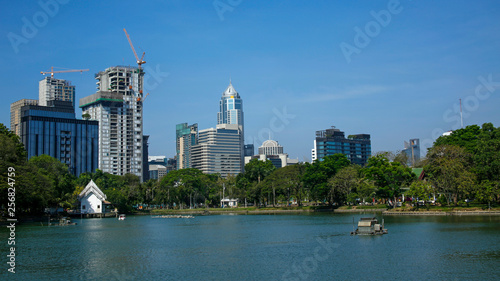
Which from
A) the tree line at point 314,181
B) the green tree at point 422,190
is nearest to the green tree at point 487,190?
the tree line at point 314,181

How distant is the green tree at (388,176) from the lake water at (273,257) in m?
34.5

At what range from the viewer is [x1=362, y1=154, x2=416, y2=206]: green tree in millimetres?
88688

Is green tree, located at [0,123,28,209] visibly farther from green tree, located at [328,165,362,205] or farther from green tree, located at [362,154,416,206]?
green tree, located at [328,165,362,205]

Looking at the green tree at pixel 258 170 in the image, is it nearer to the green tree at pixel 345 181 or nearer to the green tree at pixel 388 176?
the green tree at pixel 345 181

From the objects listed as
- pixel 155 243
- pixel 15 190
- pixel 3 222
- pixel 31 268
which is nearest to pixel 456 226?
pixel 155 243

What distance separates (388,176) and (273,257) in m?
57.7

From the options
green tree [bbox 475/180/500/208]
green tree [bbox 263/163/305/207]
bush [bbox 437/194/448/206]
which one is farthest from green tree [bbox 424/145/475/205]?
green tree [bbox 263/163/305/207]

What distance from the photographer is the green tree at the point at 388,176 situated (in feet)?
291

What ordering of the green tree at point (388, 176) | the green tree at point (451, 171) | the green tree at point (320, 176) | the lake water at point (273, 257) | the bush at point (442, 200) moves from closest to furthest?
1. the lake water at point (273, 257)
2. the green tree at point (451, 171)
3. the bush at point (442, 200)
4. the green tree at point (388, 176)
5. the green tree at point (320, 176)

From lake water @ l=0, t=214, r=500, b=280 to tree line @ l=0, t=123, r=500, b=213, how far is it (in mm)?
20812

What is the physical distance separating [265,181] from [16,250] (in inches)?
3315

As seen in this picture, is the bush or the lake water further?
the bush

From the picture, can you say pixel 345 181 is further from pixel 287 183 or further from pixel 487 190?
pixel 487 190

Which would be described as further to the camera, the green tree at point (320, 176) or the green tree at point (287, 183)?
the green tree at point (287, 183)
